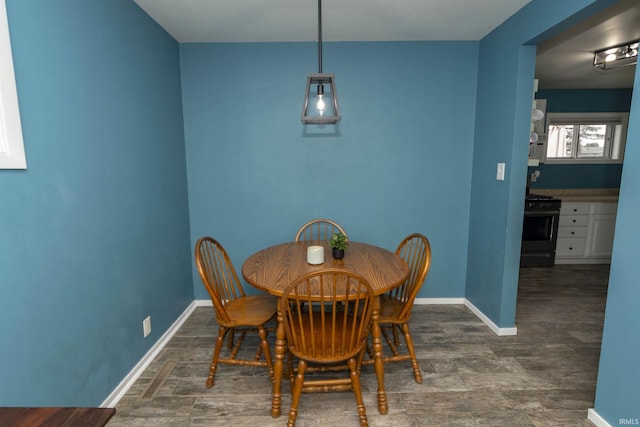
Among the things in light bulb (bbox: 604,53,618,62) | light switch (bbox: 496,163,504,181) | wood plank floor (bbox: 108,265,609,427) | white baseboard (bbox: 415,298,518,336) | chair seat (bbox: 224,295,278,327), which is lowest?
wood plank floor (bbox: 108,265,609,427)

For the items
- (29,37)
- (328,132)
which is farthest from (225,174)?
(29,37)

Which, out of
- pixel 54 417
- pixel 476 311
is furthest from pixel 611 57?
pixel 54 417

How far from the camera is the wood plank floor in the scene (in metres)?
1.77

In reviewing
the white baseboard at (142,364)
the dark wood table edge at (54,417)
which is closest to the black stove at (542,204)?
the white baseboard at (142,364)

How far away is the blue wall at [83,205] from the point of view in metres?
1.32

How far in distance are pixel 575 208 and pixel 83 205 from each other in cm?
521

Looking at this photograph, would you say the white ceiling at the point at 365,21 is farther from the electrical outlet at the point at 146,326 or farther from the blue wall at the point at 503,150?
the electrical outlet at the point at 146,326

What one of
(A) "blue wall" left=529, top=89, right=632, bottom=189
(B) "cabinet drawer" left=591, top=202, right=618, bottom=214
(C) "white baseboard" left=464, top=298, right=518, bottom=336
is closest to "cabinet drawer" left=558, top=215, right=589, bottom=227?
(B) "cabinet drawer" left=591, top=202, right=618, bottom=214

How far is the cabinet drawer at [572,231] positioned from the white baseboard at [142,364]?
15.2 feet

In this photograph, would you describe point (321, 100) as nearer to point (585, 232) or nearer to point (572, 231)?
point (572, 231)

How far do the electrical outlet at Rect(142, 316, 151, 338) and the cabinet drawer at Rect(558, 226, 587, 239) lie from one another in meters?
4.82

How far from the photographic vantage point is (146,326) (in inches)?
90.2

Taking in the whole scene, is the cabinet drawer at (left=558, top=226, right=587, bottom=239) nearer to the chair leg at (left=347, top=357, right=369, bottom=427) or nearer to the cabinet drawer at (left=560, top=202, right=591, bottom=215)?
the cabinet drawer at (left=560, top=202, right=591, bottom=215)

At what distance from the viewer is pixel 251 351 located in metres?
2.43
